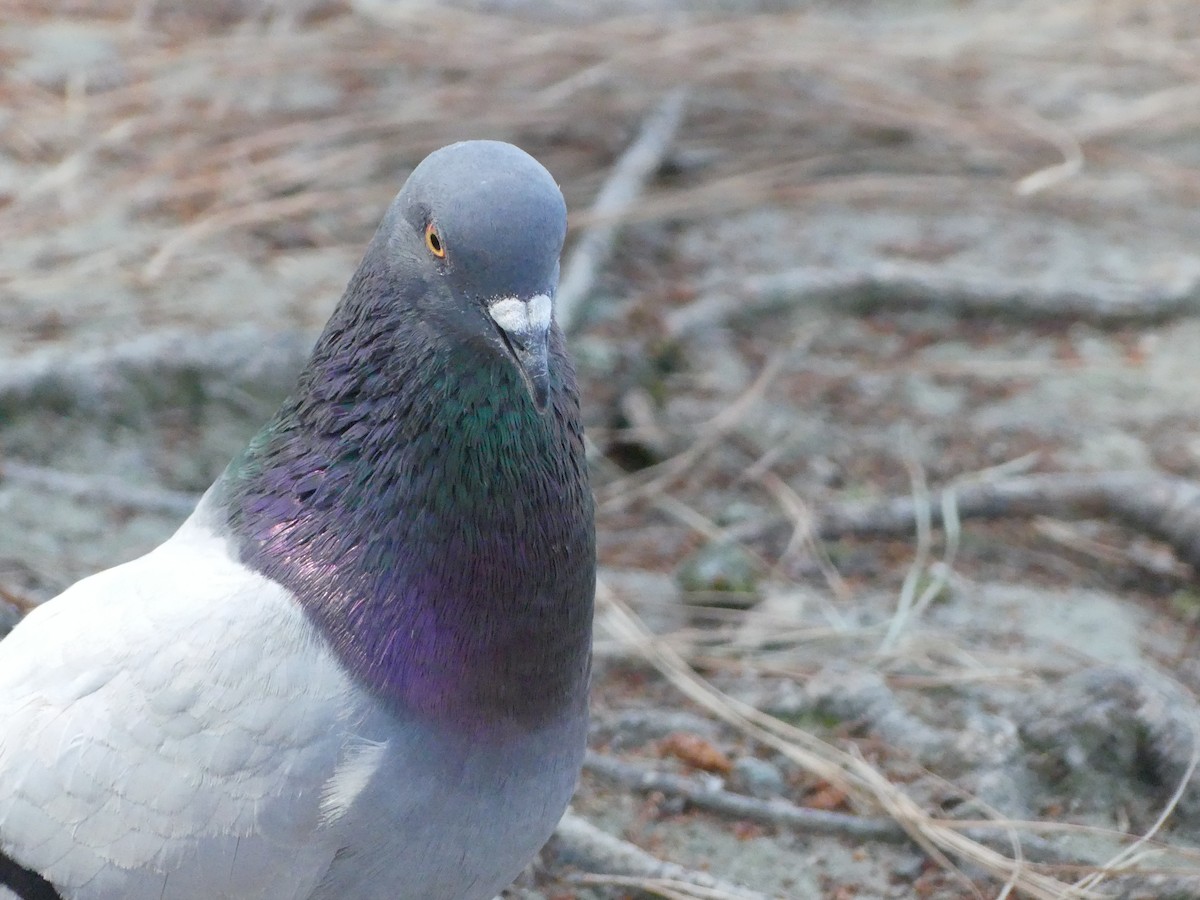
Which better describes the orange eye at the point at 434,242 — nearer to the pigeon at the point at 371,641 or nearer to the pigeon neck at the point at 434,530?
the pigeon at the point at 371,641

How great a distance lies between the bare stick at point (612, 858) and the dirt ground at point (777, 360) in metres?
0.02

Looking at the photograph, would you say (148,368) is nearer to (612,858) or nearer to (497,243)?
(612,858)

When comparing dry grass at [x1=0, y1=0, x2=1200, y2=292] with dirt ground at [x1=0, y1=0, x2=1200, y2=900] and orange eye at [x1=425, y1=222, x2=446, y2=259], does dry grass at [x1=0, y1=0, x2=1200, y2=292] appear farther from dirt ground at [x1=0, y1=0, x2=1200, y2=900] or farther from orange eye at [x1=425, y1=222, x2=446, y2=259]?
orange eye at [x1=425, y1=222, x2=446, y2=259]

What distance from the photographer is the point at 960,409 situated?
4.64m

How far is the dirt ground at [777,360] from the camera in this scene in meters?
2.99

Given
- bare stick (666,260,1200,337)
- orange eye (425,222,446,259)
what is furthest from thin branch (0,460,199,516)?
A: bare stick (666,260,1200,337)

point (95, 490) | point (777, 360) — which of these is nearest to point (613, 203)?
point (777, 360)

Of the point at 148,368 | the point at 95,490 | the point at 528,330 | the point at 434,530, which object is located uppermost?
the point at 528,330

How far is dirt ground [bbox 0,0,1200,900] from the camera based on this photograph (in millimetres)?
2986

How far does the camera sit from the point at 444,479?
212 cm

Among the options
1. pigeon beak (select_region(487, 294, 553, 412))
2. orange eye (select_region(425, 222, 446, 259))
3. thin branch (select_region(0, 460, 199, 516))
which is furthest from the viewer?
thin branch (select_region(0, 460, 199, 516))

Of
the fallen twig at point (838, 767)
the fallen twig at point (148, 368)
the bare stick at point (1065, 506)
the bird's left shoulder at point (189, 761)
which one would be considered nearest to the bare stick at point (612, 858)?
the fallen twig at point (838, 767)

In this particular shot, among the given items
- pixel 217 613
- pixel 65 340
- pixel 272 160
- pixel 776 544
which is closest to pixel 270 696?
pixel 217 613

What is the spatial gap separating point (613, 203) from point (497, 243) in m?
3.41
